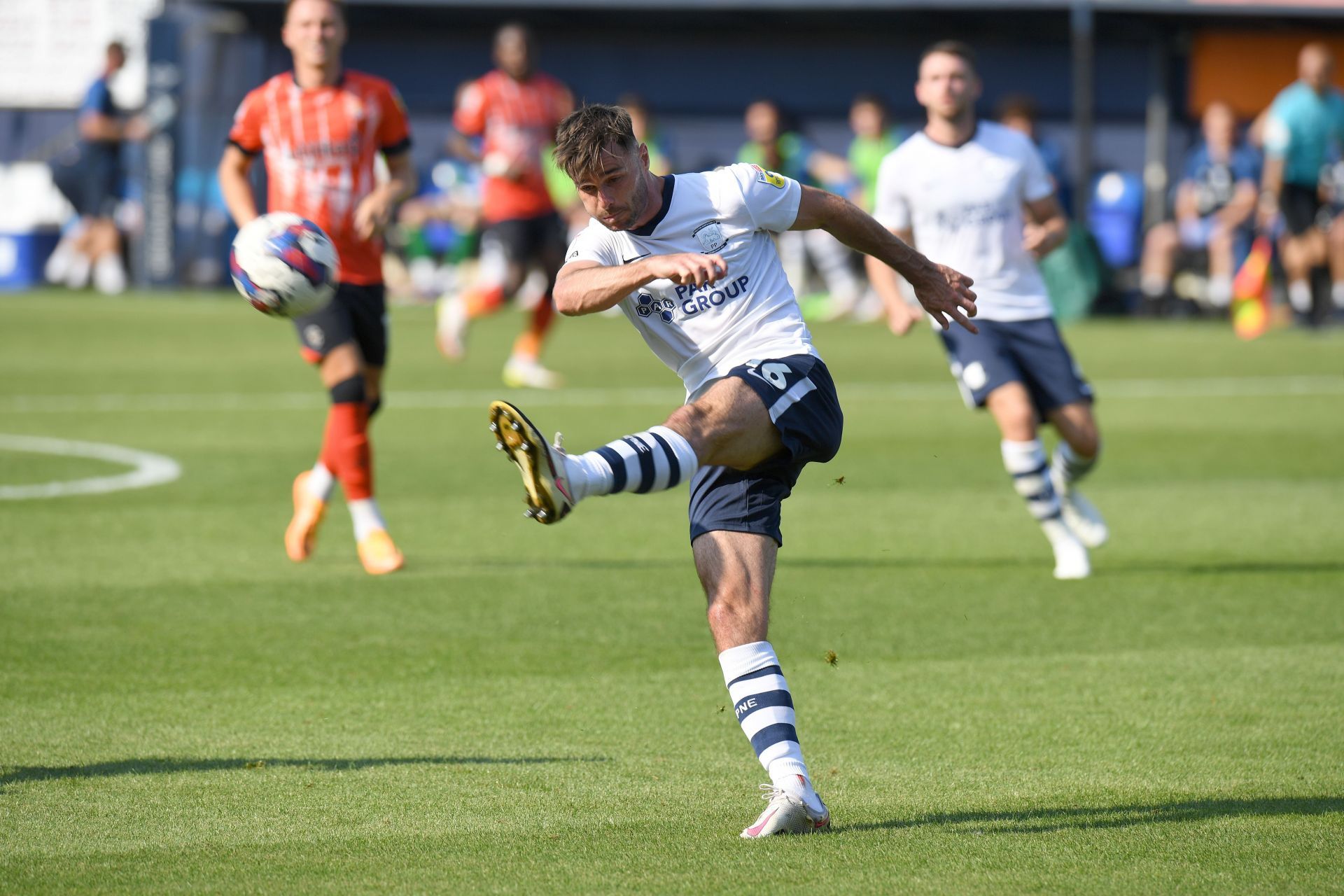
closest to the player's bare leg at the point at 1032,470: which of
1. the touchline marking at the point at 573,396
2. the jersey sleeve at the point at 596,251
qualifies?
the jersey sleeve at the point at 596,251

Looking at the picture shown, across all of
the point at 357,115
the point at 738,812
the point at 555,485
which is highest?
the point at 357,115

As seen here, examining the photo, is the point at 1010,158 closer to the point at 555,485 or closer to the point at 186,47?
the point at 555,485

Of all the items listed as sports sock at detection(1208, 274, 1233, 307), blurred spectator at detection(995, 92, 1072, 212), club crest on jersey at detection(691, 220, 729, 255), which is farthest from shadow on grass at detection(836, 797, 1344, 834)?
sports sock at detection(1208, 274, 1233, 307)

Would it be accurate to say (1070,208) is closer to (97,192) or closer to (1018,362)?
A: (97,192)

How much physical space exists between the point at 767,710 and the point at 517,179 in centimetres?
1265

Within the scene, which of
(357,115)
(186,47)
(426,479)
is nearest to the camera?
(357,115)

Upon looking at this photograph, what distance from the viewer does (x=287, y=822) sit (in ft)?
15.5

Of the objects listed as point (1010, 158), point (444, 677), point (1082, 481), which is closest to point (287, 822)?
point (444, 677)

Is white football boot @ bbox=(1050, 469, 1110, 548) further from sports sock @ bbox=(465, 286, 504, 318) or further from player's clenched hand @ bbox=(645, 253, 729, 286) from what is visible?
sports sock @ bbox=(465, 286, 504, 318)

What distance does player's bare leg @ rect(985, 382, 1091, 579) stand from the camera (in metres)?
8.49

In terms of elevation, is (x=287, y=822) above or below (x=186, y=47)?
below

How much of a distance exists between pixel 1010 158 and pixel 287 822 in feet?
17.9

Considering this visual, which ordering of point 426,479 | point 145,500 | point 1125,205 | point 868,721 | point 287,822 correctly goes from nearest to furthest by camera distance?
point 287,822
point 868,721
point 145,500
point 426,479
point 1125,205

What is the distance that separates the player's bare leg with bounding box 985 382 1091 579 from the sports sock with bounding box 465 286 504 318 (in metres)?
8.98
